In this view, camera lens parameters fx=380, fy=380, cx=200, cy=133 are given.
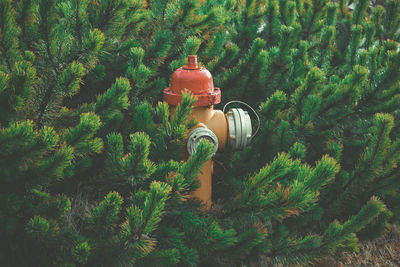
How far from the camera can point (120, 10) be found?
1872 mm

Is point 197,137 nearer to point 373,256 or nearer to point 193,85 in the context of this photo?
point 193,85

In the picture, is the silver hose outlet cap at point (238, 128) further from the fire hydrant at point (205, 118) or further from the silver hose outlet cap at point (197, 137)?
the silver hose outlet cap at point (197, 137)

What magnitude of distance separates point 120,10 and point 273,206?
119cm

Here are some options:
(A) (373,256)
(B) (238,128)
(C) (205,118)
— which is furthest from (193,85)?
(A) (373,256)

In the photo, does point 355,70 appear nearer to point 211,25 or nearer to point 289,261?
point 211,25

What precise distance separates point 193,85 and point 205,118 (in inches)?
7.5

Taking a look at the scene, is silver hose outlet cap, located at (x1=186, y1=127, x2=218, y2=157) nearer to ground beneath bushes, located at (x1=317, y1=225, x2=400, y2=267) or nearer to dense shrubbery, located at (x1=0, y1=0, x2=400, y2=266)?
dense shrubbery, located at (x1=0, y1=0, x2=400, y2=266)

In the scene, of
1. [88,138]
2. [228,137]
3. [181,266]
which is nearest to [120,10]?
[88,138]

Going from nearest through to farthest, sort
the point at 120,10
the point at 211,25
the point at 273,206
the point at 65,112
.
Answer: the point at 273,206 < the point at 65,112 < the point at 120,10 < the point at 211,25

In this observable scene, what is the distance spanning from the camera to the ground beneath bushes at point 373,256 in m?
2.23

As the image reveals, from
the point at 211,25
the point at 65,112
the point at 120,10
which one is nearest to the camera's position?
the point at 65,112

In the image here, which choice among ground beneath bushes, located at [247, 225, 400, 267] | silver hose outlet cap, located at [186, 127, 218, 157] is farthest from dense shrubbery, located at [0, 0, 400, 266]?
ground beneath bushes, located at [247, 225, 400, 267]

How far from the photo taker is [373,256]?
2.33 meters

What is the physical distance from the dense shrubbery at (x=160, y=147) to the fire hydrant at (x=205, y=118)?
0.12 m
